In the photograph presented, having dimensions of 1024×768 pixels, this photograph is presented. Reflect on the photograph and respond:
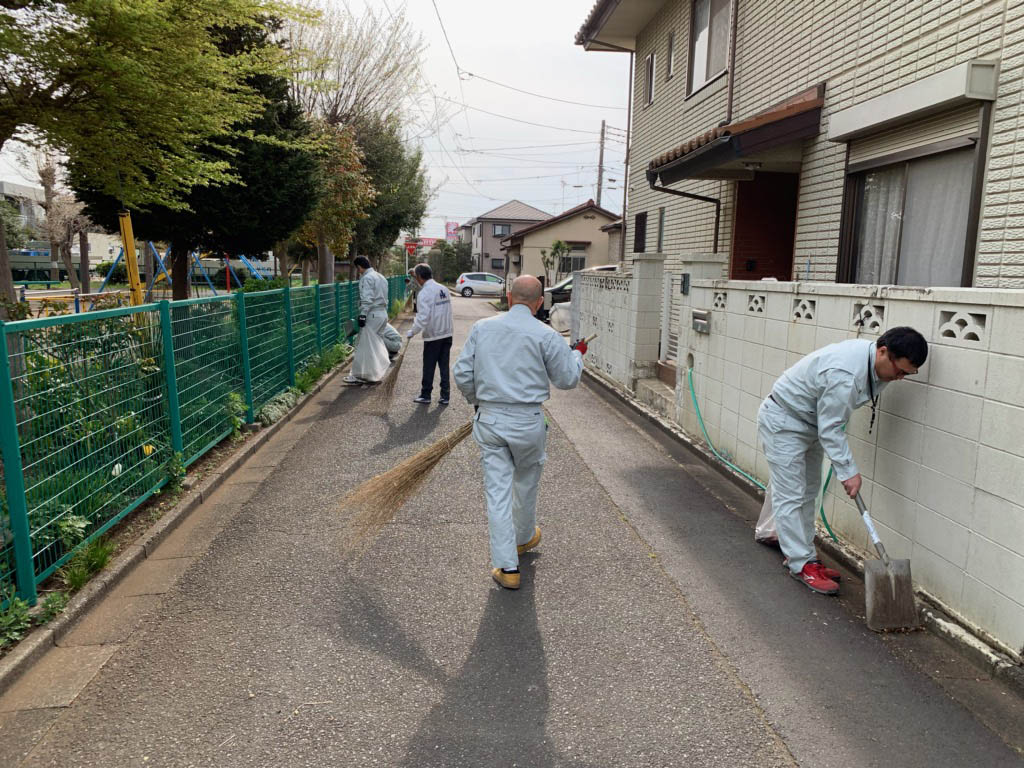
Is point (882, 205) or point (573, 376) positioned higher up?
point (882, 205)

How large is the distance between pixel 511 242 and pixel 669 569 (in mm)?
43108

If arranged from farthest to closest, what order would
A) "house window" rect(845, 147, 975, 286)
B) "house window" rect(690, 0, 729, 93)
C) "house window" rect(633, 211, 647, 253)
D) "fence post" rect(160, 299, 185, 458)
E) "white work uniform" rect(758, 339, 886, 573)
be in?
"house window" rect(633, 211, 647, 253) < "house window" rect(690, 0, 729, 93) < "house window" rect(845, 147, 975, 286) < "fence post" rect(160, 299, 185, 458) < "white work uniform" rect(758, 339, 886, 573)

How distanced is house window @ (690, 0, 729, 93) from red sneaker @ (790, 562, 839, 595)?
8328 mm

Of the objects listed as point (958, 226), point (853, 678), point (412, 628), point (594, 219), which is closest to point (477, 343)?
point (412, 628)

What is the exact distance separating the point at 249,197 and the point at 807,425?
→ 882cm

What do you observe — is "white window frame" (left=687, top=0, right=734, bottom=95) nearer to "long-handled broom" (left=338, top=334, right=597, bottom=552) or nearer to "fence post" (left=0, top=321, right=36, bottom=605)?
"long-handled broom" (left=338, top=334, right=597, bottom=552)

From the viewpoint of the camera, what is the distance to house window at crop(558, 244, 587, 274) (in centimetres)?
4222

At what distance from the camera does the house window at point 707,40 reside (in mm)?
10281

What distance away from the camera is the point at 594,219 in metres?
43.2

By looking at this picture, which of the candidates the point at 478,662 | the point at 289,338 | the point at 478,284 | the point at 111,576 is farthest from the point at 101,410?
the point at 478,284

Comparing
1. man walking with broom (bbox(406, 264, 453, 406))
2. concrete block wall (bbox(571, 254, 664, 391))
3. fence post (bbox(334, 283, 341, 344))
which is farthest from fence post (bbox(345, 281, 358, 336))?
man walking with broom (bbox(406, 264, 453, 406))

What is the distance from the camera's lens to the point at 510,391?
13.5 feet

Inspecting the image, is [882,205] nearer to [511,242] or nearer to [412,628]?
[412,628]

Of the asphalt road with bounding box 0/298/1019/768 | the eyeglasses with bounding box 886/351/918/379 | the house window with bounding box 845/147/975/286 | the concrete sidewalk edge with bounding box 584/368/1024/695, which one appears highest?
the house window with bounding box 845/147/975/286
